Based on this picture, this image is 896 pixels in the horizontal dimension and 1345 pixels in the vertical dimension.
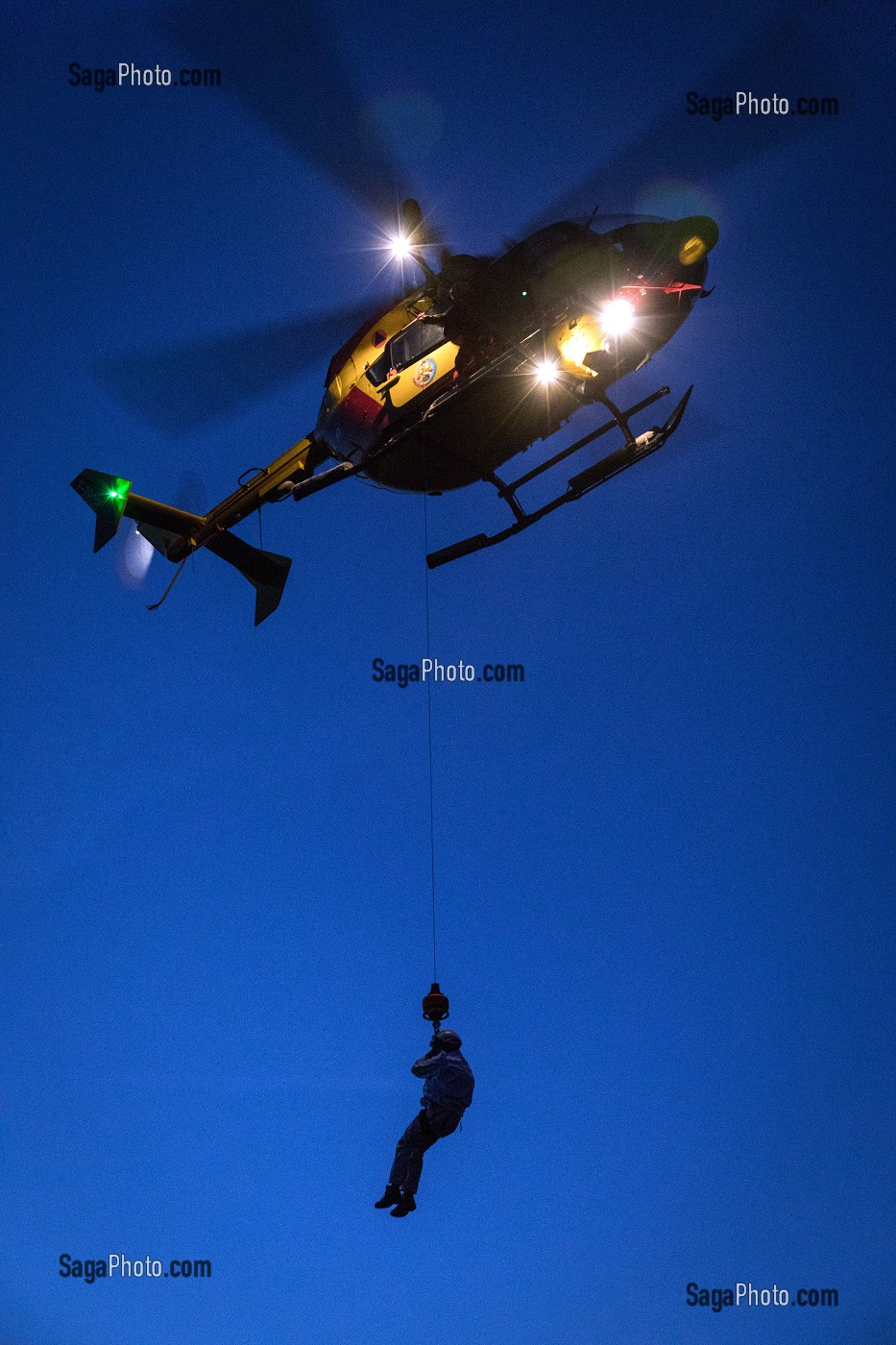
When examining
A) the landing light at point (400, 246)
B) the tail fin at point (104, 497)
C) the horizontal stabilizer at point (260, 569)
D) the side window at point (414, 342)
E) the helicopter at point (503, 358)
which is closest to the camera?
the landing light at point (400, 246)

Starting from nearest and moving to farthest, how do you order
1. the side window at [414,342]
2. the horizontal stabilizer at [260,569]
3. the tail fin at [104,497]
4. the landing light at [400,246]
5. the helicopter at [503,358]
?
the landing light at [400,246] → the helicopter at [503,358] → the side window at [414,342] → the tail fin at [104,497] → the horizontal stabilizer at [260,569]

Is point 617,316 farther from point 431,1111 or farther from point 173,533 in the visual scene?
point 431,1111

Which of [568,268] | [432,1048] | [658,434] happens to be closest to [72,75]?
[568,268]

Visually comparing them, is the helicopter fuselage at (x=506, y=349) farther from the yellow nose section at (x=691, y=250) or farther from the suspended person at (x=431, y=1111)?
the suspended person at (x=431, y=1111)

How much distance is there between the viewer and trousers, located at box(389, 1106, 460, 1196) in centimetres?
659

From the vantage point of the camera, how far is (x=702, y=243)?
19.7ft

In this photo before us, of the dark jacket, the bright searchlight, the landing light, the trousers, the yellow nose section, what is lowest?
the trousers

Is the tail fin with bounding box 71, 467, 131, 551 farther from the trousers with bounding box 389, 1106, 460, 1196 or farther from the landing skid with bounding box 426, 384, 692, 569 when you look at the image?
the trousers with bounding box 389, 1106, 460, 1196

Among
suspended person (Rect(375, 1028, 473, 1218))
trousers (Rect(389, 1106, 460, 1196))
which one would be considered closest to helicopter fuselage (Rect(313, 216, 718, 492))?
suspended person (Rect(375, 1028, 473, 1218))

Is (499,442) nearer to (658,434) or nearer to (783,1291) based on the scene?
(658,434)

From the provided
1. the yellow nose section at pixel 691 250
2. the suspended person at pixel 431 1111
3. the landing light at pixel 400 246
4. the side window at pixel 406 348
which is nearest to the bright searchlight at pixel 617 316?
the yellow nose section at pixel 691 250

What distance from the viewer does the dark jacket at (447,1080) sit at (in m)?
6.58

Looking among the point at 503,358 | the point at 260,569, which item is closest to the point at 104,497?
the point at 260,569

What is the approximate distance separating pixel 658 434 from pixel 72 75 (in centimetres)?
456
